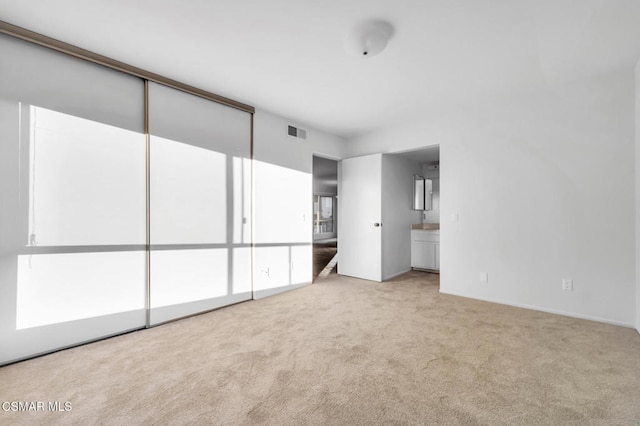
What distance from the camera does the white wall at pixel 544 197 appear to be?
2.73 metres

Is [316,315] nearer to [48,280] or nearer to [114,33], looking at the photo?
[48,280]

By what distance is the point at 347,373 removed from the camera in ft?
6.18

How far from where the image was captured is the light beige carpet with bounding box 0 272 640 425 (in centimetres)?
151

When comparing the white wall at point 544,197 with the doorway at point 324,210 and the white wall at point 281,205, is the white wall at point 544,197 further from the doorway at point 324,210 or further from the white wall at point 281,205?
the doorway at point 324,210

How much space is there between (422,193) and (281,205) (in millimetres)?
3252

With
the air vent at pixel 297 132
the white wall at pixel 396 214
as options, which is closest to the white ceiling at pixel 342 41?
the air vent at pixel 297 132

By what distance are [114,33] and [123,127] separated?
2.61ft

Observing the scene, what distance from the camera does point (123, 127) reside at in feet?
8.52

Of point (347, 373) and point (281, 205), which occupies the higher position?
point (281, 205)

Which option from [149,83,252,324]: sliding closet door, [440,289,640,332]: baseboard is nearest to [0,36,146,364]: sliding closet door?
[149,83,252,324]: sliding closet door

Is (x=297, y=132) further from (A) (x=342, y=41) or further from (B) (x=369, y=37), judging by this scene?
(B) (x=369, y=37)

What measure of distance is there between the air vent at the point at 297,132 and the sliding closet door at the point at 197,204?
725 mm

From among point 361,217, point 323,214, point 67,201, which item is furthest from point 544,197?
point 323,214

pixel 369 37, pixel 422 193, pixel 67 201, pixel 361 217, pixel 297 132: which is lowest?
pixel 361 217
